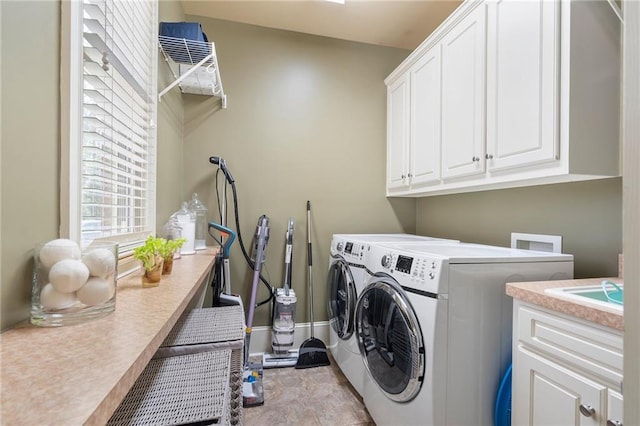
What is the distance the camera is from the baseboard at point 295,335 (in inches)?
95.1

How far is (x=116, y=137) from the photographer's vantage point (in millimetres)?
1237

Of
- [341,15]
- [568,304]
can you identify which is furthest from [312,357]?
[341,15]

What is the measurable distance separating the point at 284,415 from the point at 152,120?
5.96 feet

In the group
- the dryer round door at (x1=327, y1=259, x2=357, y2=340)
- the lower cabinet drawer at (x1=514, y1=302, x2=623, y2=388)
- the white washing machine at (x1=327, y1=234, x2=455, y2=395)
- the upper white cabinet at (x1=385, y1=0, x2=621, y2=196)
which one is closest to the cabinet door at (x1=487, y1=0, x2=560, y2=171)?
the upper white cabinet at (x1=385, y1=0, x2=621, y2=196)

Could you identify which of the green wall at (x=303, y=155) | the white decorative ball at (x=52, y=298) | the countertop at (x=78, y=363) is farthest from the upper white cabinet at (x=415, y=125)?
the white decorative ball at (x=52, y=298)

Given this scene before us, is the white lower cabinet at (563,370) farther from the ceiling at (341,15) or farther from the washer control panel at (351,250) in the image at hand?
the ceiling at (341,15)

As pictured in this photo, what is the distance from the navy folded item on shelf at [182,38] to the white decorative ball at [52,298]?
1.52 m

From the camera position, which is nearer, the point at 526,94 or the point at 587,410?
the point at 587,410

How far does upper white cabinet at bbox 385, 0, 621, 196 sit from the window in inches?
67.1

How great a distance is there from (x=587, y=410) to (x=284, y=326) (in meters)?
1.77

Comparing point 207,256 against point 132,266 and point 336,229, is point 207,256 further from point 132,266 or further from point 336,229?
point 336,229

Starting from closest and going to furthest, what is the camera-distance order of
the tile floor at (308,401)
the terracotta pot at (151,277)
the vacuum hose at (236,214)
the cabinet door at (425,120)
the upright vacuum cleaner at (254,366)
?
the terracotta pot at (151,277) < the tile floor at (308,401) < the upright vacuum cleaner at (254,366) < the cabinet door at (425,120) < the vacuum hose at (236,214)

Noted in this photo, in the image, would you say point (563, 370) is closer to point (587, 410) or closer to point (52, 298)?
point (587, 410)

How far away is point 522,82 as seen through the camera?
1.35 m
